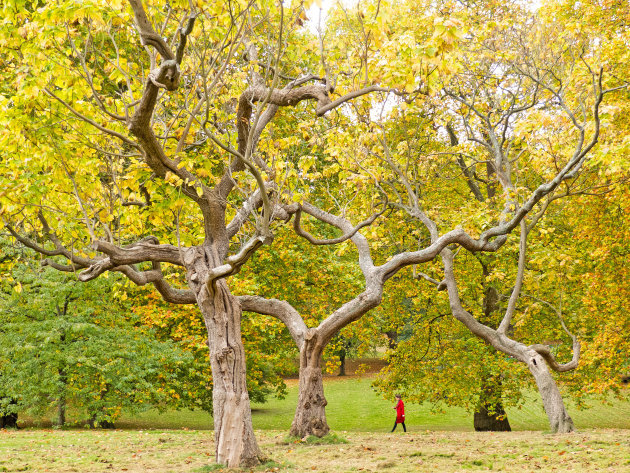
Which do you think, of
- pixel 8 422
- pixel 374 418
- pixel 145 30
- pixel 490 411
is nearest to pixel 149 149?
pixel 145 30

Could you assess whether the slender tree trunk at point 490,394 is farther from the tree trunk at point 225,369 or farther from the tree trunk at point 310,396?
the tree trunk at point 225,369

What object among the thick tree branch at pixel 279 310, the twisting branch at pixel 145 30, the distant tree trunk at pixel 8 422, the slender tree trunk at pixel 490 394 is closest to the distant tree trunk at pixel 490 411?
the slender tree trunk at pixel 490 394

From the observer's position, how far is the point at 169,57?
23.5 feet

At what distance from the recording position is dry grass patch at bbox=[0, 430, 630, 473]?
29.3 feet

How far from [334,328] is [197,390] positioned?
27.5ft

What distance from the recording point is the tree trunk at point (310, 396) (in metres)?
12.3

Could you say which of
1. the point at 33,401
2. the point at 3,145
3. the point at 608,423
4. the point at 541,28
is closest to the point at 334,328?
the point at 3,145

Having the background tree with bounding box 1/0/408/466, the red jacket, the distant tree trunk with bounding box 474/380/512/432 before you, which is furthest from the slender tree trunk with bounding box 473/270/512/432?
the background tree with bounding box 1/0/408/466

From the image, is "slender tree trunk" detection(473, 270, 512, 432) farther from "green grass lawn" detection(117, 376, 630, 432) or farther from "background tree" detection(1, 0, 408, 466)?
"background tree" detection(1, 0, 408, 466)

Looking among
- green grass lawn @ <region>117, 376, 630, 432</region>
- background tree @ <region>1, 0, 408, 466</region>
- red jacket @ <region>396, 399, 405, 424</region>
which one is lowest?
green grass lawn @ <region>117, 376, 630, 432</region>

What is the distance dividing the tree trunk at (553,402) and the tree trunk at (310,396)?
17.9 ft

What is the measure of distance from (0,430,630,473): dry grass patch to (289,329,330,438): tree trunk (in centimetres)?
47

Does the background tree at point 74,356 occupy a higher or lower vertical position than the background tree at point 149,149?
lower

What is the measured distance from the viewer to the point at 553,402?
13102mm
